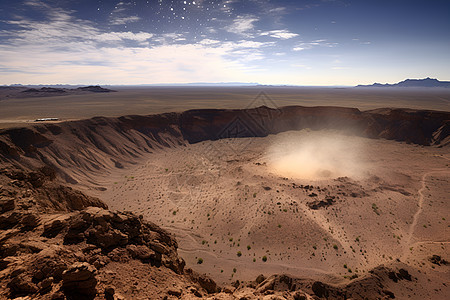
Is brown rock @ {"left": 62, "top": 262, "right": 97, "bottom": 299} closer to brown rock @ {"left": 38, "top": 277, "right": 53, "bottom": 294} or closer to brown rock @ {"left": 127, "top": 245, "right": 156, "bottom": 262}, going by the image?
brown rock @ {"left": 38, "top": 277, "right": 53, "bottom": 294}

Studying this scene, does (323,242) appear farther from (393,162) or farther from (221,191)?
(393,162)

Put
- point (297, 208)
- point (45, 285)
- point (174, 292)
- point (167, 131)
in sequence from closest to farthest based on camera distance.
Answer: point (45, 285) → point (174, 292) → point (297, 208) → point (167, 131)

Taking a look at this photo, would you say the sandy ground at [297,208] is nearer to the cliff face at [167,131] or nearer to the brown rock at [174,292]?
the cliff face at [167,131]

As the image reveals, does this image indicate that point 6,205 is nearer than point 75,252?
No

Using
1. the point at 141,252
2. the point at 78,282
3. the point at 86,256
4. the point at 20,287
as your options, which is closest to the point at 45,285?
the point at 20,287

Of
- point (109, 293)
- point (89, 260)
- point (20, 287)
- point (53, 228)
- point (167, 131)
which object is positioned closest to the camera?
point (20, 287)

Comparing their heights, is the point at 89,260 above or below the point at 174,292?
above

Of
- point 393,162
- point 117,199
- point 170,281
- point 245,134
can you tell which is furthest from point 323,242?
point 245,134

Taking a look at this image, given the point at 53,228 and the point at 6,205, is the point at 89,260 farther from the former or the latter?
the point at 6,205
